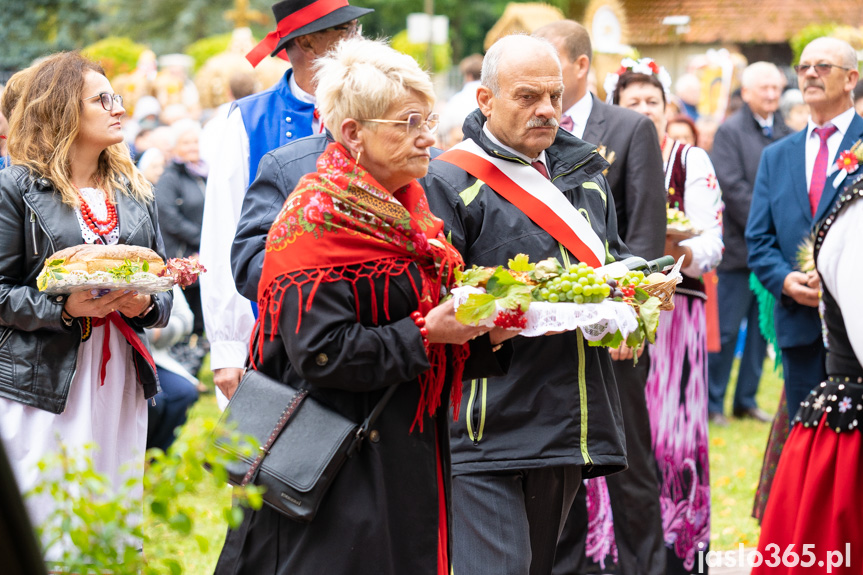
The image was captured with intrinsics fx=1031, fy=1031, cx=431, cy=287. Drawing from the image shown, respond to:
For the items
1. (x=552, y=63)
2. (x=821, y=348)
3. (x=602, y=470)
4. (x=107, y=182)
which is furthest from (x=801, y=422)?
(x=107, y=182)

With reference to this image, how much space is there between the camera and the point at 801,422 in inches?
167

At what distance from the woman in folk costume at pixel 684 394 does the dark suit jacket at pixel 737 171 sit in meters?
3.90

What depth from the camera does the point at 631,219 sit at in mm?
4699

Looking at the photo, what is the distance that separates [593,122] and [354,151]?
7.73 feet

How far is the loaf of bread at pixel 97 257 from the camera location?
11.6 feet

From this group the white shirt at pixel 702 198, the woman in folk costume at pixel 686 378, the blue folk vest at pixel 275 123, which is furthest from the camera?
the white shirt at pixel 702 198

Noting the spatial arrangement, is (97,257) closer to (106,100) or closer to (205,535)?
(106,100)

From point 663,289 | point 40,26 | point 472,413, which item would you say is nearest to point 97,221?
point 472,413

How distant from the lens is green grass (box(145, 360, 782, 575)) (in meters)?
5.68

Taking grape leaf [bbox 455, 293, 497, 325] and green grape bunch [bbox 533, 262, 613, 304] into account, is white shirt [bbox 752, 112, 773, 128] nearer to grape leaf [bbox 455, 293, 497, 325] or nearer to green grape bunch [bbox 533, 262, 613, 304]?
green grape bunch [bbox 533, 262, 613, 304]

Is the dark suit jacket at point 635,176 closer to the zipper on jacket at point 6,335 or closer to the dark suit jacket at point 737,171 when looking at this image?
the zipper on jacket at point 6,335

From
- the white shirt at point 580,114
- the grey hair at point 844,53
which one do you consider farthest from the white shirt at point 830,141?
the white shirt at point 580,114

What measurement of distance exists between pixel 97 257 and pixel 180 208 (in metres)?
5.24

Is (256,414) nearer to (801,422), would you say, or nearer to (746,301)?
(801,422)
